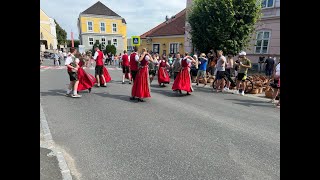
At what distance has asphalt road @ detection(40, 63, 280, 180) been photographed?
3.10 m

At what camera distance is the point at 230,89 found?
10.4m

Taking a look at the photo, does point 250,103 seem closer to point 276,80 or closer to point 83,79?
point 276,80

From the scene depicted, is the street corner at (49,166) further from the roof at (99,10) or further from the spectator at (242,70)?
the roof at (99,10)

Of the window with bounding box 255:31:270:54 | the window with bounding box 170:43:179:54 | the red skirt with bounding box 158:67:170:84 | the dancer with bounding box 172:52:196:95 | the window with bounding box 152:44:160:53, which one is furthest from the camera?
the window with bounding box 152:44:160:53

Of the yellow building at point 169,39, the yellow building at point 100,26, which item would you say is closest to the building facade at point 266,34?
the yellow building at point 169,39

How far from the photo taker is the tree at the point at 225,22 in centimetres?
1453

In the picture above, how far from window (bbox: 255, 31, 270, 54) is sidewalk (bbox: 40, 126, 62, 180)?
20.3 m

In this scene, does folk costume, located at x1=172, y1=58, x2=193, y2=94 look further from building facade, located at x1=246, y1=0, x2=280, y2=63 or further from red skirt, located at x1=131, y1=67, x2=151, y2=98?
building facade, located at x1=246, y1=0, x2=280, y2=63

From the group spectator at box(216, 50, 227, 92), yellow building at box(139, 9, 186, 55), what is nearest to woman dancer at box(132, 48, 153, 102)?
spectator at box(216, 50, 227, 92)

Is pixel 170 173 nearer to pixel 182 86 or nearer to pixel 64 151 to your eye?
pixel 64 151

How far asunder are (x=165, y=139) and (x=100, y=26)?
1995 inches

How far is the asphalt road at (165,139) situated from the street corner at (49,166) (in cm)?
20
